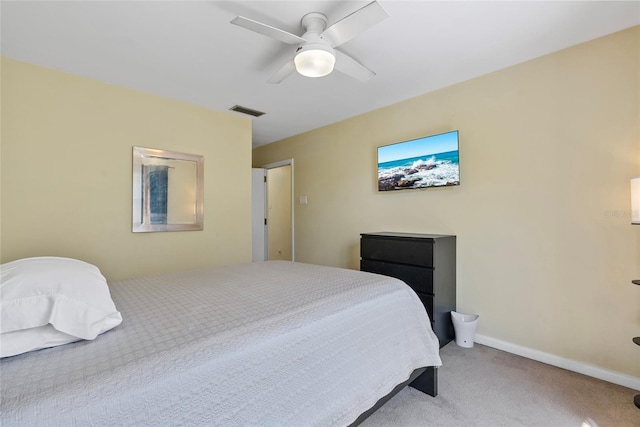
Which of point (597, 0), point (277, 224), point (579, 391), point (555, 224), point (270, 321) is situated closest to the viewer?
point (270, 321)

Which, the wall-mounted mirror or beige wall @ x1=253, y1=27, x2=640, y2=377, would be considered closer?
beige wall @ x1=253, y1=27, x2=640, y2=377

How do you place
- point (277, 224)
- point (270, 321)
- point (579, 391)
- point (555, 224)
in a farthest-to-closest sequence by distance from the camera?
point (277, 224) < point (555, 224) < point (579, 391) < point (270, 321)

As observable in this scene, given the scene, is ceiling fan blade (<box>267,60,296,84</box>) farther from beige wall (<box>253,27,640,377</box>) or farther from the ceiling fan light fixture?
beige wall (<box>253,27,640,377</box>)

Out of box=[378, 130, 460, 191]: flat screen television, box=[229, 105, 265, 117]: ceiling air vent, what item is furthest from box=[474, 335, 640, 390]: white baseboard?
box=[229, 105, 265, 117]: ceiling air vent

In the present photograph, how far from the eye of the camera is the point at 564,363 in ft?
7.14

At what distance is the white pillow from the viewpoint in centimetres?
88

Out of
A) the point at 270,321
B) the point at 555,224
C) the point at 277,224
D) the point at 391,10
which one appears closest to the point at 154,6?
the point at 391,10

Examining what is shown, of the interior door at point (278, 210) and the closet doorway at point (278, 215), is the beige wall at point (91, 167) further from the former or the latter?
the interior door at point (278, 210)

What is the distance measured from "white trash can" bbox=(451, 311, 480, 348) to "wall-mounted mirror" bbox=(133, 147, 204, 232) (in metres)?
2.80

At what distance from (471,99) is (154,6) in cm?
258

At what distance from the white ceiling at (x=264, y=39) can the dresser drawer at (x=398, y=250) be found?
4.89ft

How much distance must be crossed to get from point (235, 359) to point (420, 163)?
101 inches

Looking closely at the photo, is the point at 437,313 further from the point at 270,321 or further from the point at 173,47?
the point at 173,47

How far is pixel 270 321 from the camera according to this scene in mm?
1164
